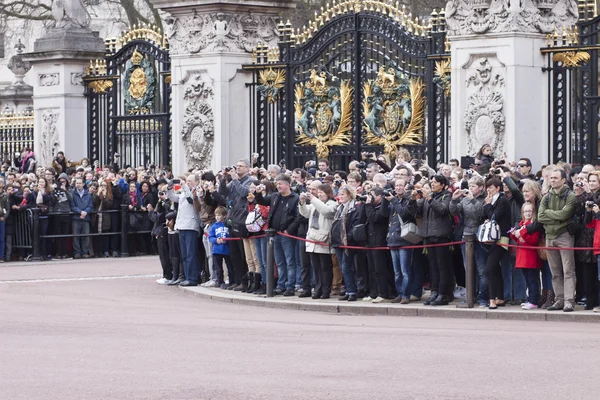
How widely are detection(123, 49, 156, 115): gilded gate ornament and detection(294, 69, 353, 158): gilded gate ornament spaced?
3.89 m

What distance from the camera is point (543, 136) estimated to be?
2170 cm

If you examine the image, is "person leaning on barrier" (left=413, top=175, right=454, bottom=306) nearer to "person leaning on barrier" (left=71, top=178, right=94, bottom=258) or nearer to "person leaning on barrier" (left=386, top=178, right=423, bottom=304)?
"person leaning on barrier" (left=386, top=178, right=423, bottom=304)

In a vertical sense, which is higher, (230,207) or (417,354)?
(230,207)

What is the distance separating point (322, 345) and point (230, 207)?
644cm

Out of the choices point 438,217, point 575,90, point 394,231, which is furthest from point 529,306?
point 575,90

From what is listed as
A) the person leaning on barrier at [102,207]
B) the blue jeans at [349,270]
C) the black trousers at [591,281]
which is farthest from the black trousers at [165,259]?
the black trousers at [591,281]

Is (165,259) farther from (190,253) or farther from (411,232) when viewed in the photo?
(411,232)

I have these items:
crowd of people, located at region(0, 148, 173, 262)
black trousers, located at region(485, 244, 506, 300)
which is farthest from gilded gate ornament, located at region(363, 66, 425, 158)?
black trousers, located at region(485, 244, 506, 300)

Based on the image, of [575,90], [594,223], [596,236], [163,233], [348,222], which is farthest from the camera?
[163,233]

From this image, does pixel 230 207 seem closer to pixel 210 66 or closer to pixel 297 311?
pixel 297 311

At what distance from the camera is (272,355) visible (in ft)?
42.2

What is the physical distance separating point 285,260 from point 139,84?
1017 centimetres

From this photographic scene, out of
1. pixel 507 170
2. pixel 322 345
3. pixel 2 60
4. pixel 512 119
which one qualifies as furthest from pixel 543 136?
pixel 2 60

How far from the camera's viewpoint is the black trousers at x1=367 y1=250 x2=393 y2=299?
17.7 meters
